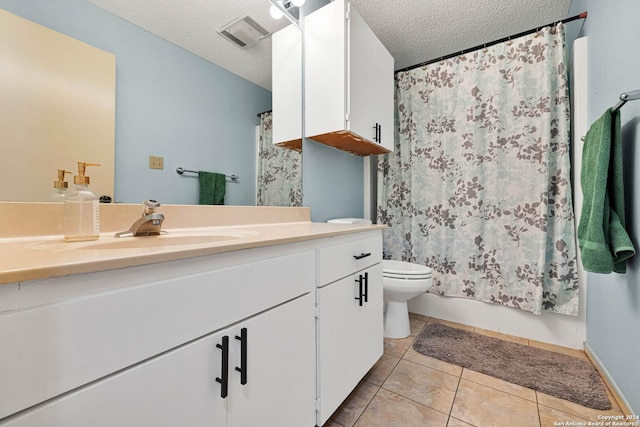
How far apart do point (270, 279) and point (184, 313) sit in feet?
0.83

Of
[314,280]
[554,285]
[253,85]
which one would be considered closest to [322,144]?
[253,85]

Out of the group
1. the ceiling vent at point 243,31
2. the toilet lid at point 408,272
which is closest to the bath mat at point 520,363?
the toilet lid at point 408,272

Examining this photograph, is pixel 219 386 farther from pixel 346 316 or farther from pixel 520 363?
pixel 520 363

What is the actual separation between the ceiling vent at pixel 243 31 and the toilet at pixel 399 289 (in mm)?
1112

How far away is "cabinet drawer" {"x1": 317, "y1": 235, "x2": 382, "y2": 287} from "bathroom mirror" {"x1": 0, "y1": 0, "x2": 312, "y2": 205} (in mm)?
552

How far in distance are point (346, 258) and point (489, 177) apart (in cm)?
141

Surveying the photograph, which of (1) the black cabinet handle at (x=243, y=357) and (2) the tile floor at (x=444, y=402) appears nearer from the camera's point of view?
(1) the black cabinet handle at (x=243, y=357)

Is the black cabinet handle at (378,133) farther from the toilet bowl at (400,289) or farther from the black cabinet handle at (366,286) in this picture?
the black cabinet handle at (366,286)

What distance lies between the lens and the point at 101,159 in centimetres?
89

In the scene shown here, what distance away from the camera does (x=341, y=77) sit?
1518 mm

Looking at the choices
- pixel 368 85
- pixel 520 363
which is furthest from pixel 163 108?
pixel 520 363

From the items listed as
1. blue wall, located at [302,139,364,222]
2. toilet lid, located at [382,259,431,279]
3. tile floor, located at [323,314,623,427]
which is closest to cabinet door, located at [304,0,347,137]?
blue wall, located at [302,139,364,222]

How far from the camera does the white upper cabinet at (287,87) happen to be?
1505mm

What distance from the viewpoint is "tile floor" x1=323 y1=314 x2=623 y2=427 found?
44.1 inches
